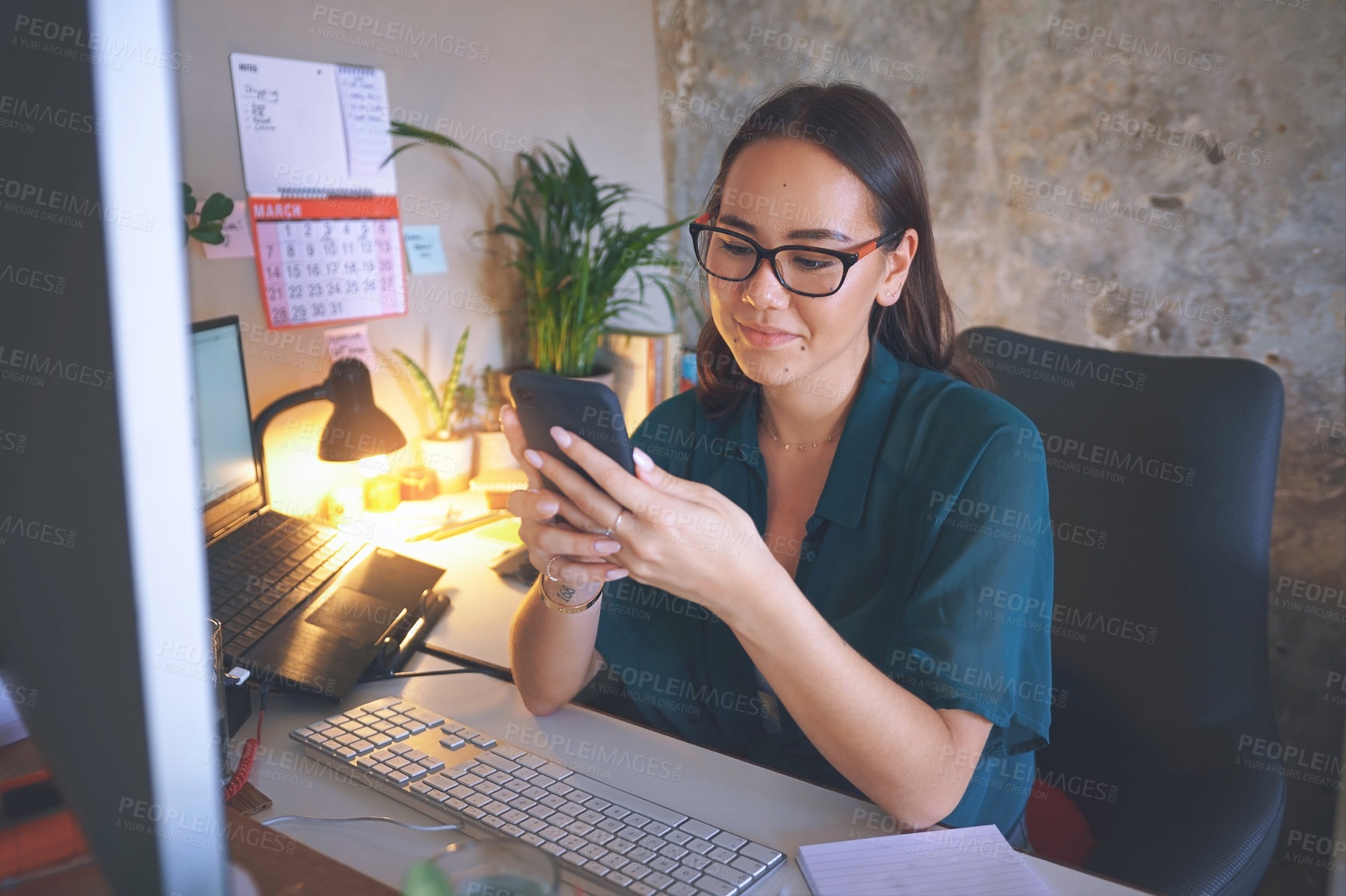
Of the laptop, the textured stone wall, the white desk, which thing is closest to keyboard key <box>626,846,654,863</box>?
the white desk

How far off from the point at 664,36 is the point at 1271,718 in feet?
7.40

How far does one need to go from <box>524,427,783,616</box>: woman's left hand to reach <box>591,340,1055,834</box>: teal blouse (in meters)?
0.01

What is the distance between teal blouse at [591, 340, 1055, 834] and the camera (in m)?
0.91

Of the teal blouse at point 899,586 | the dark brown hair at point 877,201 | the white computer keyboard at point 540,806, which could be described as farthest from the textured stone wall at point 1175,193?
the white computer keyboard at point 540,806

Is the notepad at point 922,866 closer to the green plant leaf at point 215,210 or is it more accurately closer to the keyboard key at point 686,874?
the keyboard key at point 686,874

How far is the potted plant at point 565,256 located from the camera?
2.01 meters

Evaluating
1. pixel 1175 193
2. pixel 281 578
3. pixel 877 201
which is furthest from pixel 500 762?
pixel 1175 193

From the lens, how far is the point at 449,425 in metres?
2.02

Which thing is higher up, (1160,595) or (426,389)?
(426,389)

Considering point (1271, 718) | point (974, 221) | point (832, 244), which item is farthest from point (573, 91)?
point (1271, 718)

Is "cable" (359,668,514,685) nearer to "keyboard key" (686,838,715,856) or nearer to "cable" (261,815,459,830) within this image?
"cable" (261,815,459,830)

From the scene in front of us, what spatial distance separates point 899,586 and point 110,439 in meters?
0.92

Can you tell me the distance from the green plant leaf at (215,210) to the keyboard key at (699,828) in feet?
3.87

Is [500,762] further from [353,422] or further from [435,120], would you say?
[435,120]
